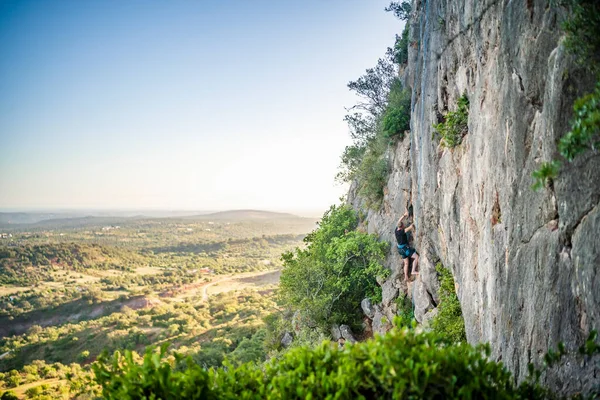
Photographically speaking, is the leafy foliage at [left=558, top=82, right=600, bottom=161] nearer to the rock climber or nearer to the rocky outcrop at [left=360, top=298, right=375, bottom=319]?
the rock climber

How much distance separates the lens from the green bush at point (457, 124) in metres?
9.11

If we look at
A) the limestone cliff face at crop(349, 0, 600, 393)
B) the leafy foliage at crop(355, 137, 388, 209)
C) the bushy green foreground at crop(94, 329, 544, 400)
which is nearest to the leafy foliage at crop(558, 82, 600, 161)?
the limestone cliff face at crop(349, 0, 600, 393)

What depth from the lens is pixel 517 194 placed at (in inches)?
220

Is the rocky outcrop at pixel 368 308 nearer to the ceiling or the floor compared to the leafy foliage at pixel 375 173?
nearer to the floor

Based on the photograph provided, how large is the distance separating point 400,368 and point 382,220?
58.7 ft

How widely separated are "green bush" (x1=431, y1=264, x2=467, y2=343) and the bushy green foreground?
662 centimetres

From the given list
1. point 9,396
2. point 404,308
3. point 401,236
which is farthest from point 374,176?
point 9,396

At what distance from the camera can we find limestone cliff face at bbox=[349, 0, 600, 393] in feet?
13.1

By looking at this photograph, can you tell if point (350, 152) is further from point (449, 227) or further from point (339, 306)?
point (449, 227)

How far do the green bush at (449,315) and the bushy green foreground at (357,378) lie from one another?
662cm

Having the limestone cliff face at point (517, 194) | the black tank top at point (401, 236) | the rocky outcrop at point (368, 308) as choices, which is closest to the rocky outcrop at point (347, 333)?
the rocky outcrop at point (368, 308)

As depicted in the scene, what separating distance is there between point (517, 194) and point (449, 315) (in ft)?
20.9

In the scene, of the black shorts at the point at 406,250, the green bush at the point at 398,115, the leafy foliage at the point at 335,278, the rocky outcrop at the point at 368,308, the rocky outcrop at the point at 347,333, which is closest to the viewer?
the black shorts at the point at 406,250

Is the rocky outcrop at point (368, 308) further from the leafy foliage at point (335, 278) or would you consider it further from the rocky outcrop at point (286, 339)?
the rocky outcrop at point (286, 339)
